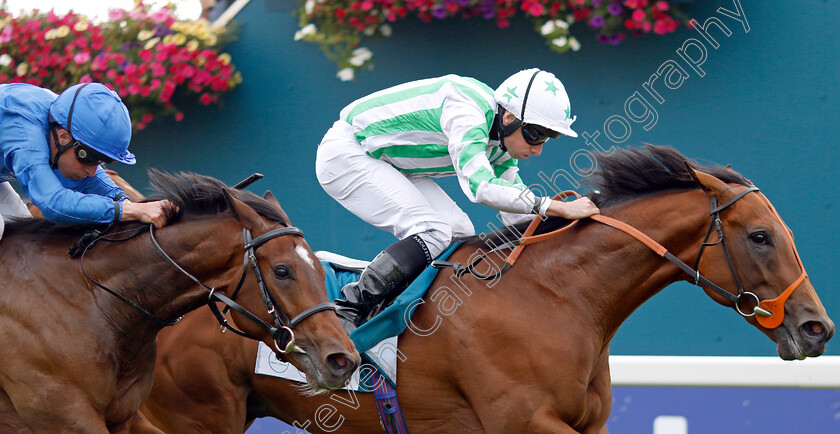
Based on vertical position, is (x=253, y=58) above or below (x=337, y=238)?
above

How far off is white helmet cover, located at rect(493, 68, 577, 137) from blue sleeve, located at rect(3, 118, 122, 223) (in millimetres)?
1541

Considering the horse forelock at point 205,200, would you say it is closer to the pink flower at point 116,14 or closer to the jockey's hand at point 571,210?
the jockey's hand at point 571,210

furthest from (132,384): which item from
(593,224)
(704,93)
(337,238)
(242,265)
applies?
(704,93)

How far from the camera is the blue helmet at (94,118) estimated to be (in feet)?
9.39

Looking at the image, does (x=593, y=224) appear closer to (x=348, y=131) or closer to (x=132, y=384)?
(x=348, y=131)

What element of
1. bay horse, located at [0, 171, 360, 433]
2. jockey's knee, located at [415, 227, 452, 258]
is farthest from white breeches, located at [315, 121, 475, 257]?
bay horse, located at [0, 171, 360, 433]

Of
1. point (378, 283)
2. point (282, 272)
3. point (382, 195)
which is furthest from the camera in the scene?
point (382, 195)

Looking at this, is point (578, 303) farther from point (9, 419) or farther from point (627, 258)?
point (9, 419)

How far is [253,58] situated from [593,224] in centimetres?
302

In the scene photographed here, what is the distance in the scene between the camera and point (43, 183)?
2.80 meters

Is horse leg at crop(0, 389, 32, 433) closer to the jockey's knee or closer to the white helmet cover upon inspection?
the jockey's knee

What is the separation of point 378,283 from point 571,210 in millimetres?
788

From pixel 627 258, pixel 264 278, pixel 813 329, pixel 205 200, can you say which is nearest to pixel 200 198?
pixel 205 200

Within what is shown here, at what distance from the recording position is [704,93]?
490 centimetres
